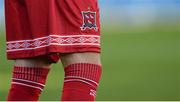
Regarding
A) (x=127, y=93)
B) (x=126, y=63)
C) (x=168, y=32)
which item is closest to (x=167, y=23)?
(x=168, y=32)

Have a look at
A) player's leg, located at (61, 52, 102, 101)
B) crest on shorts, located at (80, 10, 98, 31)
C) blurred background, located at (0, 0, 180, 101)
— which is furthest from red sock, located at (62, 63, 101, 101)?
blurred background, located at (0, 0, 180, 101)

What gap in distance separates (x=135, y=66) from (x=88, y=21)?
314cm

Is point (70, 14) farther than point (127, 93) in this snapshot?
No

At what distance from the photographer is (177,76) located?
450 cm

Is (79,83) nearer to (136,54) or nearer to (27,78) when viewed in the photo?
(27,78)

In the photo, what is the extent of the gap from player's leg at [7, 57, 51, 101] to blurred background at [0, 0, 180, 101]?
1.56 meters

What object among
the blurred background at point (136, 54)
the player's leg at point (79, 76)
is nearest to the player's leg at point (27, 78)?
the player's leg at point (79, 76)

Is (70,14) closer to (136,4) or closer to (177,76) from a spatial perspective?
(177,76)

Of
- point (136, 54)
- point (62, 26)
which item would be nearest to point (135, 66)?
point (136, 54)

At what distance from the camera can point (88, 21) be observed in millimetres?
1995

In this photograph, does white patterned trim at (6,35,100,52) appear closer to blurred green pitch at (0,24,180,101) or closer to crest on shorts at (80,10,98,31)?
crest on shorts at (80,10,98,31)

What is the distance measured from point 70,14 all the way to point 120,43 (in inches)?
173

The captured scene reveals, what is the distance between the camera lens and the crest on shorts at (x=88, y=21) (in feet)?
6.54

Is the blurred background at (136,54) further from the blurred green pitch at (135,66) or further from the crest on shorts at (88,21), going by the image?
the crest on shorts at (88,21)
